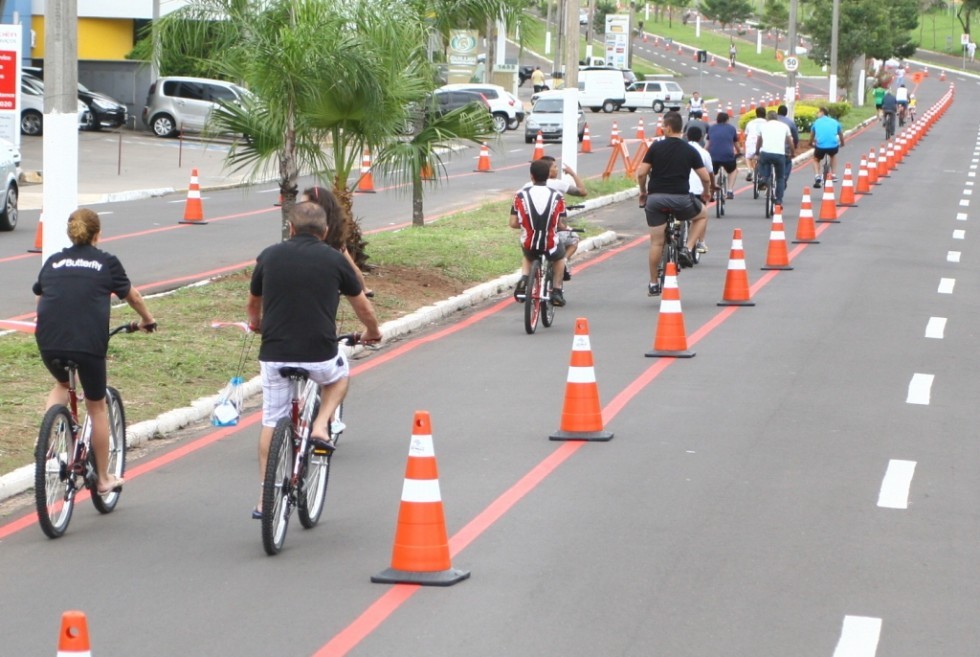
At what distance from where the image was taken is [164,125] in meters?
47.6

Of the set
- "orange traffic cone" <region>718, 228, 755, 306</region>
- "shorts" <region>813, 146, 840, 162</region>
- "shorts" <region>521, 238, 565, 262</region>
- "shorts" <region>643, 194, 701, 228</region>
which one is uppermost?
"shorts" <region>813, 146, 840, 162</region>

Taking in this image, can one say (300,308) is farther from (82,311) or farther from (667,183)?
(667,183)

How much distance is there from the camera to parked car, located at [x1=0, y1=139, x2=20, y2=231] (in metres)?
24.0

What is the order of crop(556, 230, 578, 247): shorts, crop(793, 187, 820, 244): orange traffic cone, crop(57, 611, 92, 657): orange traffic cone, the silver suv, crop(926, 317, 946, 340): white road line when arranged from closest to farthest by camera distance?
1. crop(57, 611, 92, 657): orange traffic cone
2. crop(926, 317, 946, 340): white road line
3. crop(556, 230, 578, 247): shorts
4. crop(793, 187, 820, 244): orange traffic cone
5. the silver suv

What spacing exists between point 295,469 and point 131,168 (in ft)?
100

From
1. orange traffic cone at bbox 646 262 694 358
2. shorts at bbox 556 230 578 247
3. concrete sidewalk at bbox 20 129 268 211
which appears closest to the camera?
orange traffic cone at bbox 646 262 694 358

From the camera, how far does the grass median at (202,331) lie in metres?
11.4

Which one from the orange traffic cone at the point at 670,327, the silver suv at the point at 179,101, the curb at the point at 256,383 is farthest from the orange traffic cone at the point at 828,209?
the silver suv at the point at 179,101

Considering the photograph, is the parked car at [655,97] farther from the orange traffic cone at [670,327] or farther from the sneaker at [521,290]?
the orange traffic cone at [670,327]

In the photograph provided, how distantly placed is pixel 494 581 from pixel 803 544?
5.62 ft

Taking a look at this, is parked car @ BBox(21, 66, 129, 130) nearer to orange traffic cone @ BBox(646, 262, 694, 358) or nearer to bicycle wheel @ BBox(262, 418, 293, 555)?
orange traffic cone @ BBox(646, 262, 694, 358)

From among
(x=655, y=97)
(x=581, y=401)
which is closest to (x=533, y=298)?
(x=581, y=401)

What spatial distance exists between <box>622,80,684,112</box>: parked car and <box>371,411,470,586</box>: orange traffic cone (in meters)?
68.2

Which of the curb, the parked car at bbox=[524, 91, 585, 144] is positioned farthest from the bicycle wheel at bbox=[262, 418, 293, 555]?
the parked car at bbox=[524, 91, 585, 144]
